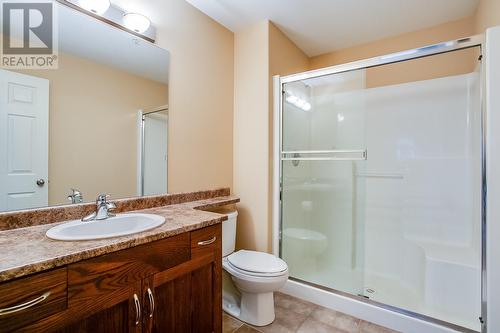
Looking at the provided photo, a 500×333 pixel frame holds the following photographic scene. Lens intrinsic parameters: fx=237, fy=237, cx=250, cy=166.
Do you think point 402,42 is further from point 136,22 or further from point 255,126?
point 136,22

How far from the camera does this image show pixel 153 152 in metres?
1.69

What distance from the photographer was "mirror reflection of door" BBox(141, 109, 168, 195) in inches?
64.2

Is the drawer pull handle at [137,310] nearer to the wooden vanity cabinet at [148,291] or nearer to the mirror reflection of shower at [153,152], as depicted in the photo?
the wooden vanity cabinet at [148,291]

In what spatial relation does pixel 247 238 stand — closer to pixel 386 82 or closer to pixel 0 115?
pixel 0 115

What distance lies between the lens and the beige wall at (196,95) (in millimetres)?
1805

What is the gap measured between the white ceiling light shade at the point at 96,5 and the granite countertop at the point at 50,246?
3.96 ft

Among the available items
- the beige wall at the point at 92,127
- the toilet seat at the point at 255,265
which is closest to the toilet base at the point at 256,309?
the toilet seat at the point at 255,265

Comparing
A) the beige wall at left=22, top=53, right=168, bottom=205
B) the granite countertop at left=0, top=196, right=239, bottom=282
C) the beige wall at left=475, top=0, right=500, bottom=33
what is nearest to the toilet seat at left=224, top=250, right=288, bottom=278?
the granite countertop at left=0, top=196, right=239, bottom=282

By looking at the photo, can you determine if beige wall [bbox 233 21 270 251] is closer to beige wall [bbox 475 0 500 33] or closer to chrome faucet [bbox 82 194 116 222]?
chrome faucet [bbox 82 194 116 222]

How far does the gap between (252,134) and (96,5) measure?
139 centimetres

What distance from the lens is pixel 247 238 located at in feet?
7.29

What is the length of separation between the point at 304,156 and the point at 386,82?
3.90 feet

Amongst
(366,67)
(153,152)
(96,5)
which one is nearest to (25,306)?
(153,152)

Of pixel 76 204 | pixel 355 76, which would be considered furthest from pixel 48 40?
pixel 355 76
